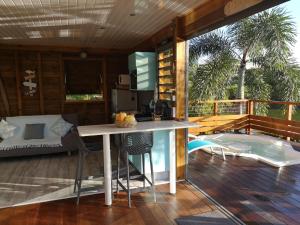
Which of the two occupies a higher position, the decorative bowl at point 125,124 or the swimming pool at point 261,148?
the decorative bowl at point 125,124

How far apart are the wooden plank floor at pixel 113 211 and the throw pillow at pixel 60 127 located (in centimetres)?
252

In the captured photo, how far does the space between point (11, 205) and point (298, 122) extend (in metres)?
5.65

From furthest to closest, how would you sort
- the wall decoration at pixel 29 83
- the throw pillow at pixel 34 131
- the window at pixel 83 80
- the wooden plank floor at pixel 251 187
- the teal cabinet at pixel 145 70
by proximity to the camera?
the window at pixel 83 80 < the wall decoration at pixel 29 83 < the throw pillow at pixel 34 131 < the teal cabinet at pixel 145 70 < the wooden plank floor at pixel 251 187

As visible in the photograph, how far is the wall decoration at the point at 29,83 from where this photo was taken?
584 centimetres

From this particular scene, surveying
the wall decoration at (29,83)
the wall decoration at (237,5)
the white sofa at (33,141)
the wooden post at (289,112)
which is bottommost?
the white sofa at (33,141)

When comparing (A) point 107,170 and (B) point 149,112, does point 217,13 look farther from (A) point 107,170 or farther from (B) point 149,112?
(B) point 149,112

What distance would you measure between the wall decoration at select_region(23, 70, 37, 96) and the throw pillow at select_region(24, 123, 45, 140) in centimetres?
102

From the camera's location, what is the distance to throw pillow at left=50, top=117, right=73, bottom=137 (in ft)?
17.6

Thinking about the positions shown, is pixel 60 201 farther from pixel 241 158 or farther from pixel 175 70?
pixel 241 158

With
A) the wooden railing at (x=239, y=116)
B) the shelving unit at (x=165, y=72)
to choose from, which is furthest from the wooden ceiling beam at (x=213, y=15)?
the wooden railing at (x=239, y=116)

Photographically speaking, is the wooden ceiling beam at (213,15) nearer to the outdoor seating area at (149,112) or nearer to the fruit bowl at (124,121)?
the outdoor seating area at (149,112)

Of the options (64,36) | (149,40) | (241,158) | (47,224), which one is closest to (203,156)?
(241,158)

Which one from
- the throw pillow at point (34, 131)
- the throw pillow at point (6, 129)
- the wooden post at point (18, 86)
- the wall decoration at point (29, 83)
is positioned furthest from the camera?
the wall decoration at point (29, 83)

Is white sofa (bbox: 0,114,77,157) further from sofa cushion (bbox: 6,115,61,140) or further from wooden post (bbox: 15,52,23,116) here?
wooden post (bbox: 15,52,23,116)
